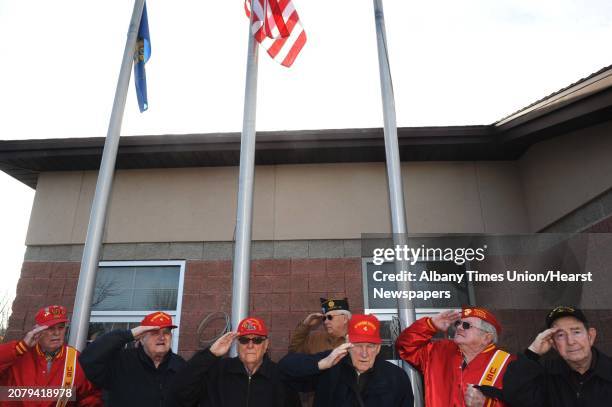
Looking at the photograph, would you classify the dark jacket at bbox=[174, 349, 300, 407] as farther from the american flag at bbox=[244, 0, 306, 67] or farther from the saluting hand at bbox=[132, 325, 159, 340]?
the american flag at bbox=[244, 0, 306, 67]

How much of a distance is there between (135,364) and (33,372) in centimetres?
82

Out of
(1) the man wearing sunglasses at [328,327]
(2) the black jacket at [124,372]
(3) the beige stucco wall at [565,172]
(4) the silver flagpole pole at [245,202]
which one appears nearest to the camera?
(2) the black jacket at [124,372]

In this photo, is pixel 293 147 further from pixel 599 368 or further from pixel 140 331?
pixel 599 368

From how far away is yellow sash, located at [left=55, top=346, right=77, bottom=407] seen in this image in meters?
3.44

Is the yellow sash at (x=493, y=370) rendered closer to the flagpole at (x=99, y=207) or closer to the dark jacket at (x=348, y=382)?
the dark jacket at (x=348, y=382)

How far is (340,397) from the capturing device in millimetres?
2902

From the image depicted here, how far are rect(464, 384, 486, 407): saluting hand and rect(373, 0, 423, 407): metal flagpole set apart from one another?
92 centimetres

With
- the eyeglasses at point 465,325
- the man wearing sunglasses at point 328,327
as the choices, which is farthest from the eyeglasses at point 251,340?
the eyeglasses at point 465,325

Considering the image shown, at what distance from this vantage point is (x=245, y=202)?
436cm

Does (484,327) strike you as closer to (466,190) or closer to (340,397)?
(340,397)

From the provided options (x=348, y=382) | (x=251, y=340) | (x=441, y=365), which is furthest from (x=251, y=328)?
(x=441, y=365)

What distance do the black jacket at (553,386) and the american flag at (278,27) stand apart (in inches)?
154

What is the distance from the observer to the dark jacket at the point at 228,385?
9.39 ft

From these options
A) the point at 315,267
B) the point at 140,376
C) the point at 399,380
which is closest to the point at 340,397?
the point at 399,380
